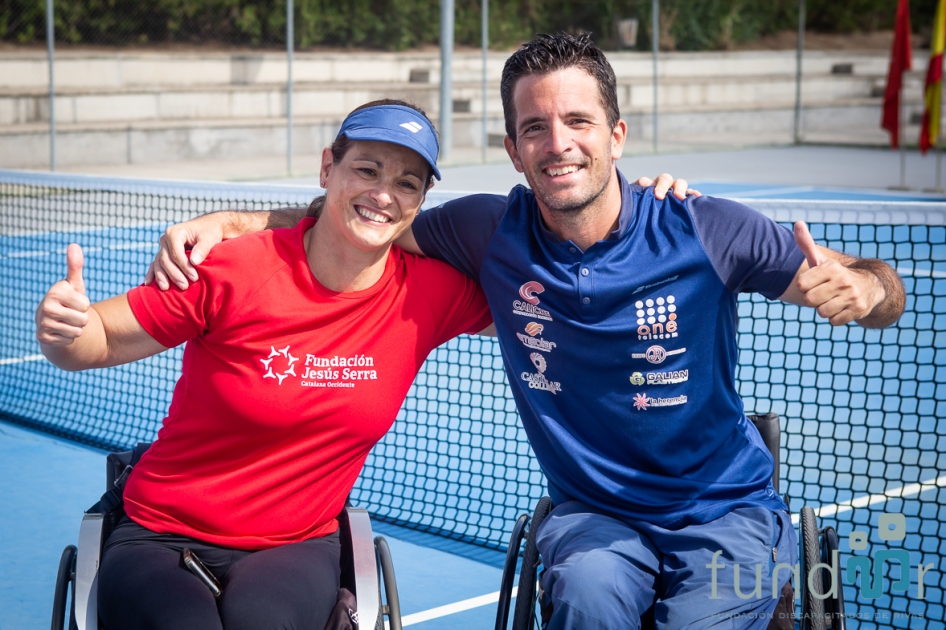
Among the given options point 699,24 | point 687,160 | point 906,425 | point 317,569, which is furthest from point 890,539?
point 699,24

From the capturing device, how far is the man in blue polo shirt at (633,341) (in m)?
2.58

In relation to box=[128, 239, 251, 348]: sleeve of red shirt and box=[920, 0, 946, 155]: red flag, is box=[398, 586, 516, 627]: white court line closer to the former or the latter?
box=[128, 239, 251, 348]: sleeve of red shirt

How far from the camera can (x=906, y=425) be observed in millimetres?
5734

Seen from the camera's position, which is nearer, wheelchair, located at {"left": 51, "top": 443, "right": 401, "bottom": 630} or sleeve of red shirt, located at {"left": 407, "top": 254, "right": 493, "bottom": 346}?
wheelchair, located at {"left": 51, "top": 443, "right": 401, "bottom": 630}

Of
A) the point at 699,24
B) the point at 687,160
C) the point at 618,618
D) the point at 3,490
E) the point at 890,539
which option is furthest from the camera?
the point at 699,24

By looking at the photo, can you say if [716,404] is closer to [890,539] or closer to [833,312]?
[833,312]

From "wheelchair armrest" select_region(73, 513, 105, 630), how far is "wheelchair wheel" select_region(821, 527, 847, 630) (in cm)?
168

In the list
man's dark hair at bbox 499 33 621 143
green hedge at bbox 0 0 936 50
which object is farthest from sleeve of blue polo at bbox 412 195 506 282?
green hedge at bbox 0 0 936 50

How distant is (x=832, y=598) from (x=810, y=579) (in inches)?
4.0

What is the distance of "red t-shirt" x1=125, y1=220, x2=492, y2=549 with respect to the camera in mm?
2617

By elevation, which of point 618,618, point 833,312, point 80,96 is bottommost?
point 618,618

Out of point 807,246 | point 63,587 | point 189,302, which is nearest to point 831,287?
point 807,246

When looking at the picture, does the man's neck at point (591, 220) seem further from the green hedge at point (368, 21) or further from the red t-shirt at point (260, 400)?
Result: the green hedge at point (368, 21)

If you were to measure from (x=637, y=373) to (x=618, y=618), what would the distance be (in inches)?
23.7
